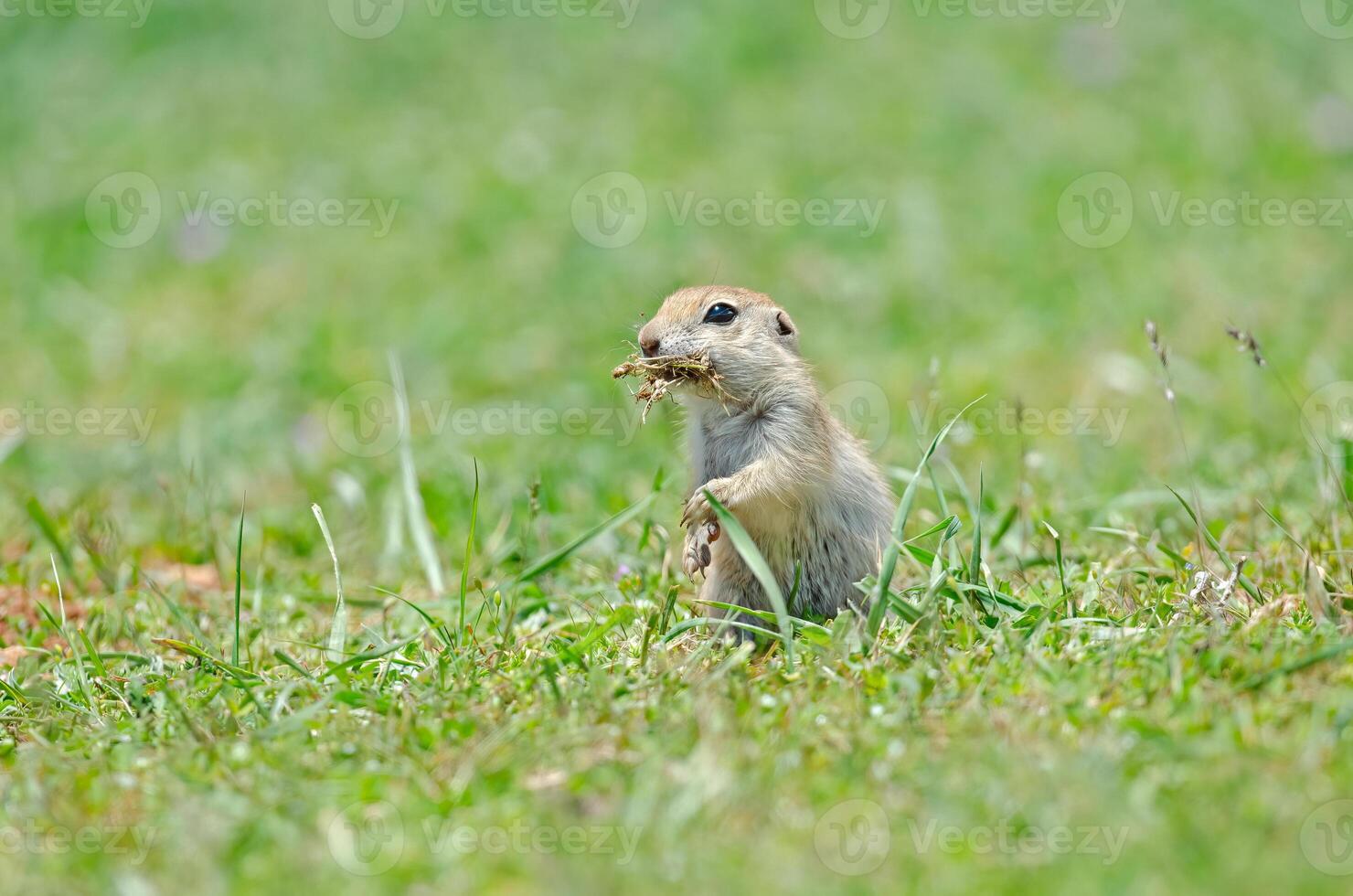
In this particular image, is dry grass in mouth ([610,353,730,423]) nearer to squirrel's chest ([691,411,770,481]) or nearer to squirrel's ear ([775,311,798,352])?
squirrel's chest ([691,411,770,481])

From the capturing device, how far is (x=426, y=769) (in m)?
3.03

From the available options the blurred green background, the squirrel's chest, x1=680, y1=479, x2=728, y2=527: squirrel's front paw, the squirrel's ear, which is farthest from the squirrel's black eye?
the blurred green background

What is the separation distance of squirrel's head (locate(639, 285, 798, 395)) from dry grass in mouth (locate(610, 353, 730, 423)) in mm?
27

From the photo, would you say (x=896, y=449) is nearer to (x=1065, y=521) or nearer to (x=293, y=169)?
(x=1065, y=521)

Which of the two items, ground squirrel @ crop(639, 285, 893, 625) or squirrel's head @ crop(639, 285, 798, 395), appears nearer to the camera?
ground squirrel @ crop(639, 285, 893, 625)

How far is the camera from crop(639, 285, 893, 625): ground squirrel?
3900mm

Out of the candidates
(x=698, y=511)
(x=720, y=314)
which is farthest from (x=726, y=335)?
(x=698, y=511)

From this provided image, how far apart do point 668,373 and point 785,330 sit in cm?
47

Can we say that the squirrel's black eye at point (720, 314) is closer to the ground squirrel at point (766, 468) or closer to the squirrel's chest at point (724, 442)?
the ground squirrel at point (766, 468)

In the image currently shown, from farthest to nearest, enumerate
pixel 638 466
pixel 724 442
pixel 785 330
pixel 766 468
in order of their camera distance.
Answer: pixel 638 466, pixel 785 330, pixel 724 442, pixel 766 468

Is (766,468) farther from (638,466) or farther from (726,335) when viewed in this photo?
(638,466)

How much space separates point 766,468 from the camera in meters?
3.89

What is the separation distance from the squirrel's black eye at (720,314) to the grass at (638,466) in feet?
2.28

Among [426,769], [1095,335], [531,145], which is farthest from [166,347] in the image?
[426,769]
